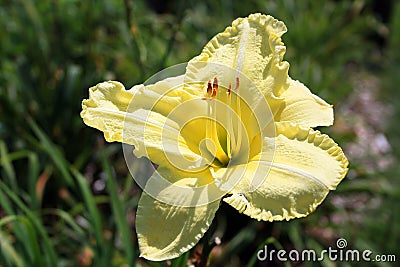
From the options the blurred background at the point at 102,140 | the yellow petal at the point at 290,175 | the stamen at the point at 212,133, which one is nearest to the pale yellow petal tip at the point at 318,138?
the yellow petal at the point at 290,175

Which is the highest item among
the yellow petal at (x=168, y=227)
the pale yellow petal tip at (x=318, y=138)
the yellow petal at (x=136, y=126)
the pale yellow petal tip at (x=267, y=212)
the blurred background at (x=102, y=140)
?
the yellow petal at (x=136, y=126)

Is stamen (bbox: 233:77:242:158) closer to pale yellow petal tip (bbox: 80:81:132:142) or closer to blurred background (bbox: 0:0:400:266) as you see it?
pale yellow petal tip (bbox: 80:81:132:142)

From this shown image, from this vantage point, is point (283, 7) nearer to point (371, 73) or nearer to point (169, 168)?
point (371, 73)

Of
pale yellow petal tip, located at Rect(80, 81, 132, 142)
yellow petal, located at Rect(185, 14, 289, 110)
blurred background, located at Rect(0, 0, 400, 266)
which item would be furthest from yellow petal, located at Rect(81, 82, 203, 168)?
blurred background, located at Rect(0, 0, 400, 266)

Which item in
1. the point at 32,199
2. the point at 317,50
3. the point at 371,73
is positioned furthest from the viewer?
the point at 371,73

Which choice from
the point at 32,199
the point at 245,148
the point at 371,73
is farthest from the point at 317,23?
the point at 245,148

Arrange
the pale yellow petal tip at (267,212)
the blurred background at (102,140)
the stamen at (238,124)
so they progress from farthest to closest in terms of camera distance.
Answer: the blurred background at (102,140), the stamen at (238,124), the pale yellow petal tip at (267,212)

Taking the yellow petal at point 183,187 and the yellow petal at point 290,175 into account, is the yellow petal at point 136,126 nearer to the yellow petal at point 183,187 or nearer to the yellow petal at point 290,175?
the yellow petal at point 183,187

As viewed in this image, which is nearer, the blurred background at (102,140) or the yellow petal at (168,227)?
the yellow petal at (168,227)
